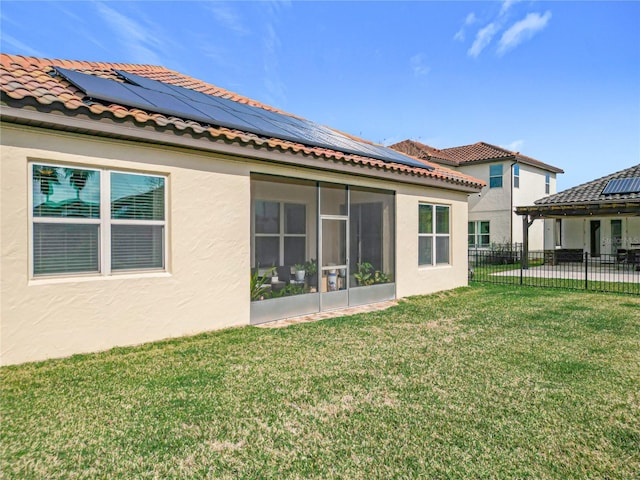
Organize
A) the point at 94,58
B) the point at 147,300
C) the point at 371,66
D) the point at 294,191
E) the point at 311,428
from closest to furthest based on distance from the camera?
the point at 311,428, the point at 147,300, the point at 294,191, the point at 94,58, the point at 371,66

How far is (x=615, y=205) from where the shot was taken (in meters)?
17.3

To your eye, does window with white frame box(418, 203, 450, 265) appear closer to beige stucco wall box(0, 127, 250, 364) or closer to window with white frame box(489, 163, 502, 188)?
beige stucco wall box(0, 127, 250, 364)

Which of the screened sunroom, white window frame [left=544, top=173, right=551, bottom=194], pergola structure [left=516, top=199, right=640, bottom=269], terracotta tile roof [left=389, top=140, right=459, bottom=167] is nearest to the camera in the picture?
the screened sunroom

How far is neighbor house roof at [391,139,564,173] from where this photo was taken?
23.5 meters

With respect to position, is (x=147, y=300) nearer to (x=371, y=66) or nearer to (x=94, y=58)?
(x=94, y=58)

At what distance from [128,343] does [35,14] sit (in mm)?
7468

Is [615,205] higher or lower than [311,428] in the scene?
higher

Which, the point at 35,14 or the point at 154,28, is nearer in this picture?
the point at 35,14

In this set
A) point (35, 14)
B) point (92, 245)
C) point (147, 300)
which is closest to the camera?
point (92, 245)

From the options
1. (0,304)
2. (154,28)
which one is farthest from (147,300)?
(154,28)

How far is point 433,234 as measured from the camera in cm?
1172

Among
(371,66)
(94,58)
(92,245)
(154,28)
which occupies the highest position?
(371,66)

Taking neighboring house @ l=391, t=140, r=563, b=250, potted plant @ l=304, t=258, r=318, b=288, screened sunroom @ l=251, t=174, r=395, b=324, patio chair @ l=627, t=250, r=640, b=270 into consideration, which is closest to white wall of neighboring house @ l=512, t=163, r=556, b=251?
neighboring house @ l=391, t=140, r=563, b=250

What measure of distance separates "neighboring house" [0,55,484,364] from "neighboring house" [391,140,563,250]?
15.8 meters
